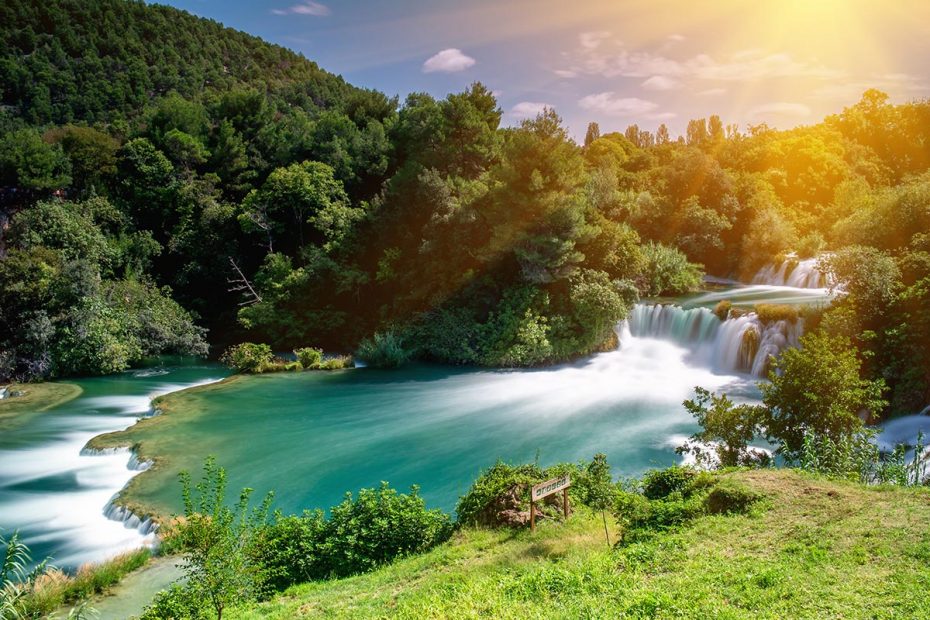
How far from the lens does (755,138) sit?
4272 centimetres

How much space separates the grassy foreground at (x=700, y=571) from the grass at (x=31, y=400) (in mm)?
15108

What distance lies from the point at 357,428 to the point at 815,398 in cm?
1241

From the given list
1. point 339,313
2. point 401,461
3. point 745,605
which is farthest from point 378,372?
point 745,605

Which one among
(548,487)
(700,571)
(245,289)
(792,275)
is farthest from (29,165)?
(792,275)

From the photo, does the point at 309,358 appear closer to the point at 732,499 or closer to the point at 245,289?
the point at 245,289

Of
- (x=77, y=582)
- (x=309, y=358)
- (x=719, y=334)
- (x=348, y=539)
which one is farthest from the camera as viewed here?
(x=309, y=358)

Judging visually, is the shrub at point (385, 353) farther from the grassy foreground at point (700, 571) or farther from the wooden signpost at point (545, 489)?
the wooden signpost at point (545, 489)

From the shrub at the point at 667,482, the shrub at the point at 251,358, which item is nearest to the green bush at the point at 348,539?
the shrub at the point at 667,482

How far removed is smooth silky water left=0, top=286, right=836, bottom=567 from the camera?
13273mm

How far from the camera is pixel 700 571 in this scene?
703cm

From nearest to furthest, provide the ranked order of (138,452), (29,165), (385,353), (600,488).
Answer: (600,488)
(138,452)
(385,353)
(29,165)

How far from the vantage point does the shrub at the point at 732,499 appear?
8.74 metres

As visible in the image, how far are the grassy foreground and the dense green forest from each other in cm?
940

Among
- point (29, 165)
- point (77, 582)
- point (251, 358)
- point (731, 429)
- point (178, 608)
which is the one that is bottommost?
point (77, 582)
